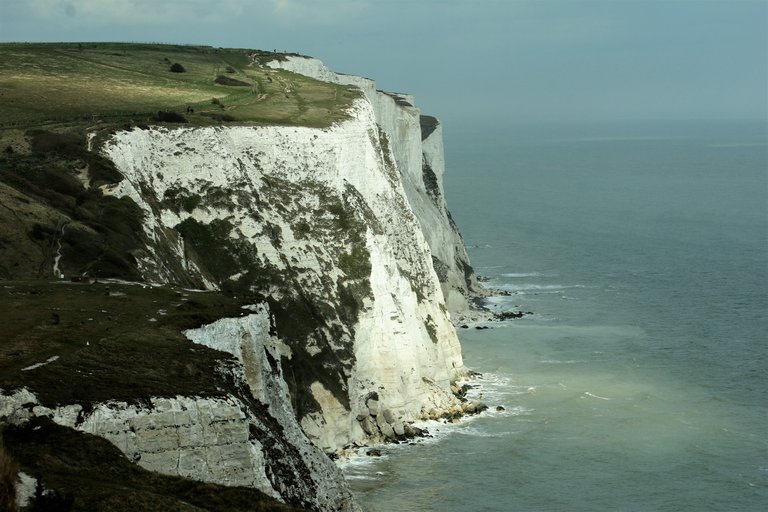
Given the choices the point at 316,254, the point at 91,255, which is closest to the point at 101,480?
the point at 91,255

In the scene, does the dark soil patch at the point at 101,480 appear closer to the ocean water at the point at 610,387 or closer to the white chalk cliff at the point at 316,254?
the white chalk cliff at the point at 316,254

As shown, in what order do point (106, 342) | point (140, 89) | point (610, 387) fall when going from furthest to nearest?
point (140, 89), point (610, 387), point (106, 342)

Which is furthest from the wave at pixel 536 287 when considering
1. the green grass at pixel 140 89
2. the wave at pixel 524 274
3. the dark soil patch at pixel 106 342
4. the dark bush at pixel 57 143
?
the dark soil patch at pixel 106 342

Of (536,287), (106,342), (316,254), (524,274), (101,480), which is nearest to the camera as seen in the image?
(101,480)

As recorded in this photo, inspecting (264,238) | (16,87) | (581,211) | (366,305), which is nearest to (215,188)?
(264,238)

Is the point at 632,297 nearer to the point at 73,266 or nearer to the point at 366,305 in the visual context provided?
the point at 366,305

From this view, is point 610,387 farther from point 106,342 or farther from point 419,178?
point 106,342

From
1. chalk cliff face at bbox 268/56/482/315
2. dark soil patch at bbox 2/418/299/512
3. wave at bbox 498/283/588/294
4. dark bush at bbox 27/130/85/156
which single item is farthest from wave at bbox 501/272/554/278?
dark soil patch at bbox 2/418/299/512
